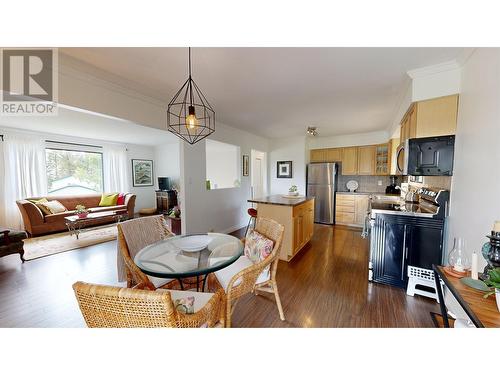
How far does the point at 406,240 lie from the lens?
2.12 m

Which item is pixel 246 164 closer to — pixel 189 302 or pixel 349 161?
pixel 349 161

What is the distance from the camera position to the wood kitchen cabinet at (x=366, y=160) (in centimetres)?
489

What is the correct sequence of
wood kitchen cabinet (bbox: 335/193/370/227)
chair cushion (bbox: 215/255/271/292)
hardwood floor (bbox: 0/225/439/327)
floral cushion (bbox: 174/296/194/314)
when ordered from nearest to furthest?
floral cushion (bbox: 174/296/194/314)
chair cushion (bbox: 215/255/271/292)
hardwood floor (bbox: 0/225/439/327)
wood kitchen cabinet (bbox: 335/193/370/227)

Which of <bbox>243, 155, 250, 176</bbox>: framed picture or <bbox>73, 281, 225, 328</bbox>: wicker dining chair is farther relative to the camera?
<bbox>243, 155, 250, 176</bbox>: framed picture

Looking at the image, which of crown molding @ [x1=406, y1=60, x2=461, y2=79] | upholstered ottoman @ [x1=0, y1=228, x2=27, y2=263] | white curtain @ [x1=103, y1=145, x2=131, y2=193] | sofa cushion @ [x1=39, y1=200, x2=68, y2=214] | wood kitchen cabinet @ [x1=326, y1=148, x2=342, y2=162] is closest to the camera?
crown molding @ [x1=406, y1=60, x2=461, y2=79]

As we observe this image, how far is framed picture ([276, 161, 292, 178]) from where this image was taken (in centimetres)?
572

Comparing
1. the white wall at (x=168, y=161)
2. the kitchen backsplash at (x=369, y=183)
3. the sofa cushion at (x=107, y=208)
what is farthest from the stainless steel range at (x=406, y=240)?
the white wall at (x=168, y=161)

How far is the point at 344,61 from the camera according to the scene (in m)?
1.88

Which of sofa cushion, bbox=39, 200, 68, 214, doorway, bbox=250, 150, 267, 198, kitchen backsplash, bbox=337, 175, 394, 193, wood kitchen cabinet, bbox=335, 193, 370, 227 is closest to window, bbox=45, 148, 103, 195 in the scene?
sofa cushion, bbox=39, 200, 68, 214

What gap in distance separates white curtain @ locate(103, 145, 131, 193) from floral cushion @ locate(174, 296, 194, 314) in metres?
6.29

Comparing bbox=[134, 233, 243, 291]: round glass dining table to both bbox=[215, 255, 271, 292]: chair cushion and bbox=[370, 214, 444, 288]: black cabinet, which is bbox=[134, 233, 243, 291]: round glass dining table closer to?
bbox=[215, 255, 271, 292]: chair cushion
